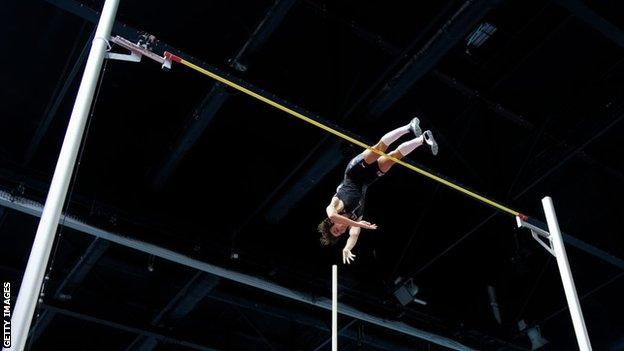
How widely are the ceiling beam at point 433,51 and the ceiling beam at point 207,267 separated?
330 cm

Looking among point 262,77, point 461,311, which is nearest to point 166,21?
point 262,77

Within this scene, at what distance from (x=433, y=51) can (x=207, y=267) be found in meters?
4.47

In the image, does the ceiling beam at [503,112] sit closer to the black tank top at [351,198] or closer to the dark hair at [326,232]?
the black tank top at [351,198]

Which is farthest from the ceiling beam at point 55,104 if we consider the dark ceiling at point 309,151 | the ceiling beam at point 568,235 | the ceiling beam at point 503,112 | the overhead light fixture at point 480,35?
the ceiling beam at point 568,235

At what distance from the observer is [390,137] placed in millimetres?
7480

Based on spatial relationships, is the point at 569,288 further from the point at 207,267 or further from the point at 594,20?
the point at 207,267

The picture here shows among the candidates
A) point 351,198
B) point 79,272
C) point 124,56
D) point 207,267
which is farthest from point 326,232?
point 79,272

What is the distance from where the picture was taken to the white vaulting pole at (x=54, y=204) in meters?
3.45

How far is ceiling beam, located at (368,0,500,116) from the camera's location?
7.51m

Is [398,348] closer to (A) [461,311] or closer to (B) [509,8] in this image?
(A) [461,311]

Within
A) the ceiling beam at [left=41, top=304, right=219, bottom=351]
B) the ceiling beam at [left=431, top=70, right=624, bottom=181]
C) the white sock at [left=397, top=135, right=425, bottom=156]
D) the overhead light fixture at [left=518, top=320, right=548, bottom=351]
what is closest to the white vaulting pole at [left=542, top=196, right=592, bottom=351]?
the white sock at [left=397, top=135, right=425, bottom=156]

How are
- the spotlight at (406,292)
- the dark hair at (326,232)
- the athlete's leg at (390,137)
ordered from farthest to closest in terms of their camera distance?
the spotlight at (406,292) → the dark hair at (326,232) → the athlete's leg at (390,137)

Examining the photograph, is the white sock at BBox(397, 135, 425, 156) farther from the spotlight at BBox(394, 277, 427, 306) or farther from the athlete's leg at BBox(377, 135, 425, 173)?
the spotlight at BBox(394, 277, 427, 306)

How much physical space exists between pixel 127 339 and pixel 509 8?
9.55 meters
